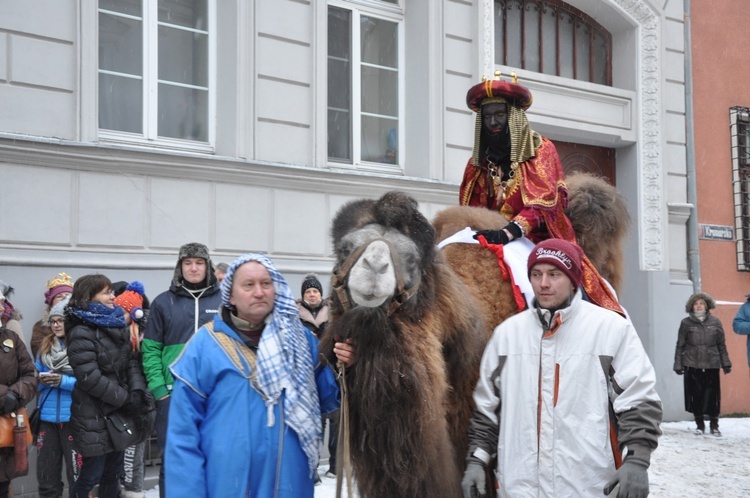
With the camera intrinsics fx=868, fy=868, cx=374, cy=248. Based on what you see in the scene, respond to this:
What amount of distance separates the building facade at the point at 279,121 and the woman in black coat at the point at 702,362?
0.78 m

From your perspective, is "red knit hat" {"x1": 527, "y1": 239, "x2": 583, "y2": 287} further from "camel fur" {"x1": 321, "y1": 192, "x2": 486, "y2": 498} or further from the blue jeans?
the blue jeans

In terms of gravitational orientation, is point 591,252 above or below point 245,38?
below

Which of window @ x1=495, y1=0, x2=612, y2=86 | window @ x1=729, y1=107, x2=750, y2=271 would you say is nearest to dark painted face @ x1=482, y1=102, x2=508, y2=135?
window @ x1=495, y1=0, x2=612, y2=86

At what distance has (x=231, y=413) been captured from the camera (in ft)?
10.7

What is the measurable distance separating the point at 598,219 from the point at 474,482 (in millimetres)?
2359

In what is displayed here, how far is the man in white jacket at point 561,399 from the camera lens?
3223 millimetres

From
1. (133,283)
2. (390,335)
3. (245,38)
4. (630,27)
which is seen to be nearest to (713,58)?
(630,27)

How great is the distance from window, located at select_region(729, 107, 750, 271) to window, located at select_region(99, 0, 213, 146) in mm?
8837

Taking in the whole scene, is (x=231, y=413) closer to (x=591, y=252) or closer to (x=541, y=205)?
(x=541, y=205)

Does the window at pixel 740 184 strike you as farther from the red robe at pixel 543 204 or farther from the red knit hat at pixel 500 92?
the red knit hat at pixel 500 92

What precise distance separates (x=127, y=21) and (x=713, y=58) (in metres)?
9.39

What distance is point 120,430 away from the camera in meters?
5.96

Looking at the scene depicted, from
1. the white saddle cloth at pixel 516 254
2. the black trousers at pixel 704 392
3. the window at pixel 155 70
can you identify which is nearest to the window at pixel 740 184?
the black trousers at pixel 704 392

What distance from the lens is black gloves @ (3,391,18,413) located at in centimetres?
558
